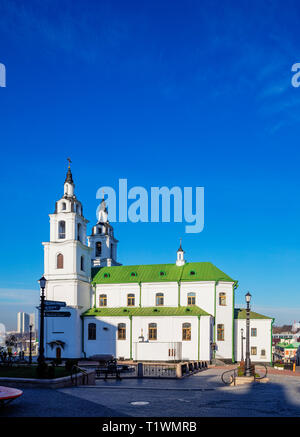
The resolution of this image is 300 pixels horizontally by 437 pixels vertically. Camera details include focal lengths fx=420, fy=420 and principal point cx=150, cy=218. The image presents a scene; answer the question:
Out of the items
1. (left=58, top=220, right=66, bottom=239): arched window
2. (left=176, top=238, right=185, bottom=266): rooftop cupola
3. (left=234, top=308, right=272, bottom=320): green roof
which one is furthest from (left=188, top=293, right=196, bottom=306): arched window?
(left=58, top=220, right=66, bottom=239): arched window

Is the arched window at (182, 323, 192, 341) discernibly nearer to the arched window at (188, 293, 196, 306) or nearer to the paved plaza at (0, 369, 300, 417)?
the arched window at (188, 293, 196, 306)

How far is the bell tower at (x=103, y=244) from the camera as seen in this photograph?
207 feet

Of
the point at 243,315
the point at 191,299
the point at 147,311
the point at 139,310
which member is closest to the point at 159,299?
the point at 147,311

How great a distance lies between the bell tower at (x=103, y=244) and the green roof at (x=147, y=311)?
13.4 metres

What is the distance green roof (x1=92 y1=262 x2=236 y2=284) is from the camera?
49375 mm

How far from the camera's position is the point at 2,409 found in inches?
466

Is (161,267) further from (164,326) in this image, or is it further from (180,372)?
(180,372)

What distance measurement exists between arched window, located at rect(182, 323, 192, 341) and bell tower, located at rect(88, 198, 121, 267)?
1995cm

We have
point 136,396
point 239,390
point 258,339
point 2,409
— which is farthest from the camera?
point 258,339

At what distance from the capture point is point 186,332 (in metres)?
45.5

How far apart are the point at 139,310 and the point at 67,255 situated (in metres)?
10.5
